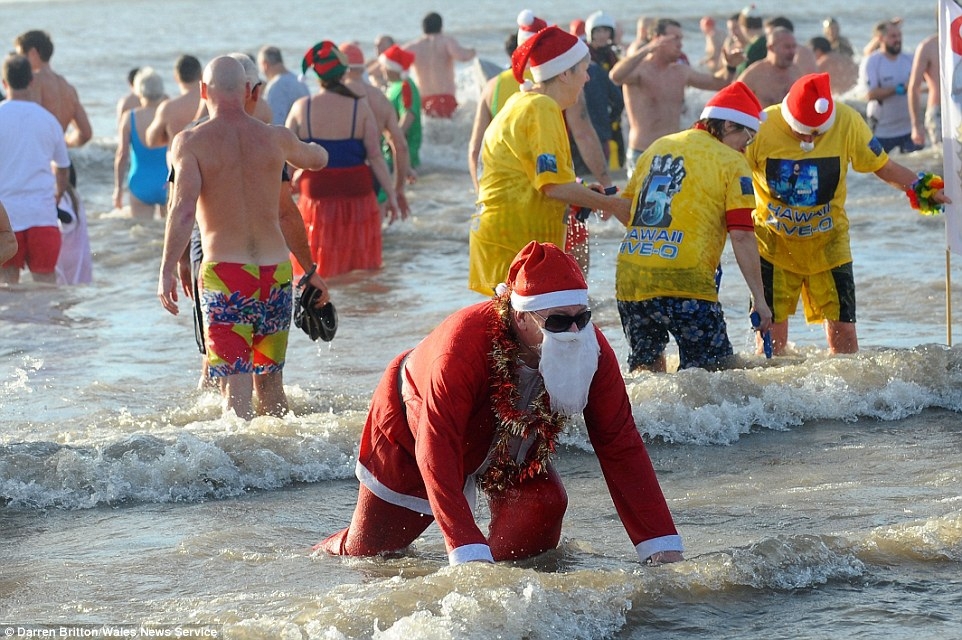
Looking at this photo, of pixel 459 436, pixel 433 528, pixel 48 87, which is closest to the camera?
pixel 459 436

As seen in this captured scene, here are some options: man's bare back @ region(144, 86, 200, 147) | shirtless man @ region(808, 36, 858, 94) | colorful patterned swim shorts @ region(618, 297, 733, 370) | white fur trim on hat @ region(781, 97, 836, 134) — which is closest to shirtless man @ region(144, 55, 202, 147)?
man's bare back @ region(144, 86, 200, 147)

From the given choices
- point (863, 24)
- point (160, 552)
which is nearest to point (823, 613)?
point (160, 552)

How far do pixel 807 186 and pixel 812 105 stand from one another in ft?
1.35

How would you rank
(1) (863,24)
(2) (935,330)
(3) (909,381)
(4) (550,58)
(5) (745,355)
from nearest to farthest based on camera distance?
(4) (550,58)
(3) (909,381)
(5) (745,355)
(2) (935,330)
(1) (863,24)

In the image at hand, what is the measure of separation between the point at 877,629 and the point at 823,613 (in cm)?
19

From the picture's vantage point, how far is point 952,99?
7.01 m

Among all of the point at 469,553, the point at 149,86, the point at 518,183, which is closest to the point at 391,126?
the point at 149,86

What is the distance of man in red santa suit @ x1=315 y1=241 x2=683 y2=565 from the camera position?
12.7ft

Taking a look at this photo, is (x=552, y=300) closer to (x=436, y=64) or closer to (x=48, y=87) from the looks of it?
(x=48, y=87)

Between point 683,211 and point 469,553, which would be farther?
point 683,211

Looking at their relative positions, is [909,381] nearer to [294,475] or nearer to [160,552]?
[294,475]

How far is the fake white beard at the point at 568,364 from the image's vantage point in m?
3.83

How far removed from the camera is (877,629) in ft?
13.1

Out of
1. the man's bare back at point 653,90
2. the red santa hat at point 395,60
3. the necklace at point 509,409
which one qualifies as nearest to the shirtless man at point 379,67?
the red santa hat at point 395,60
